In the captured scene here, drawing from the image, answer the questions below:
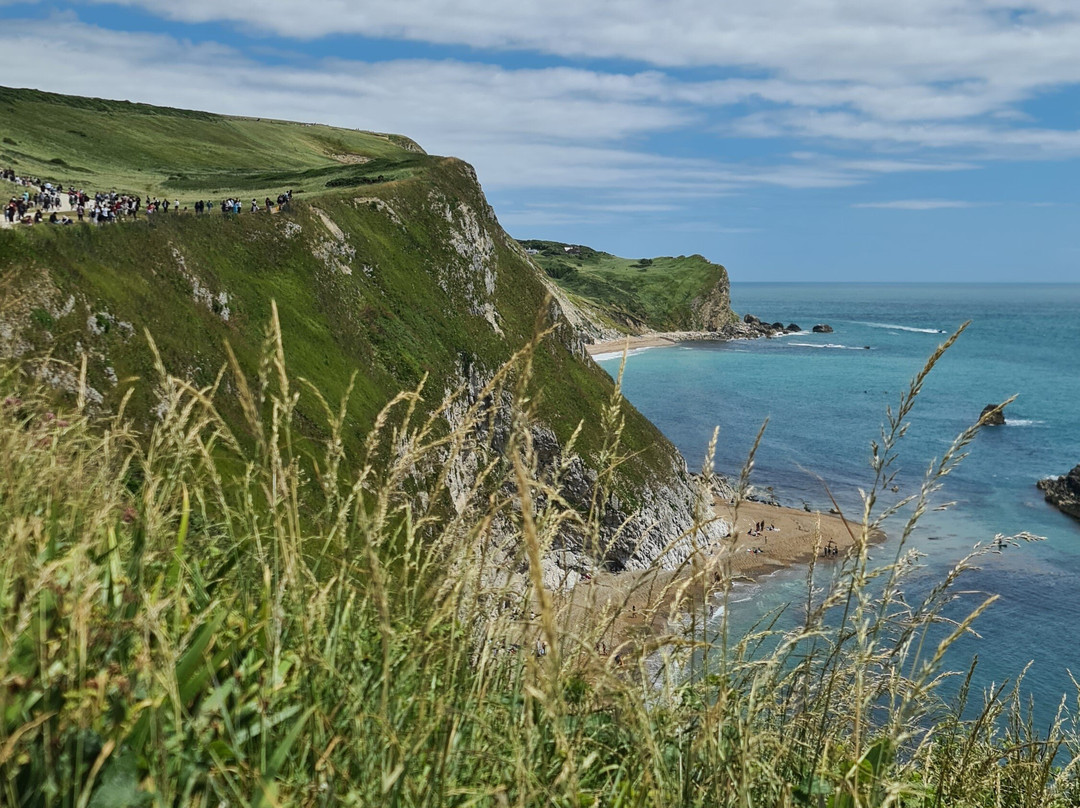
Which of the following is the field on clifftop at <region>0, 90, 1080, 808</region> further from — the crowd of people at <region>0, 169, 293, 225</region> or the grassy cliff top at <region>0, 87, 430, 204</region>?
the grassy cliff top at <region>0, 87, 430, 204</region>

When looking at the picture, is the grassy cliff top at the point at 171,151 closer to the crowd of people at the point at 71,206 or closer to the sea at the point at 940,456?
the crowd of people at the point at 71,206

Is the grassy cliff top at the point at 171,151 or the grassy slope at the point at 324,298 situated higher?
the grassy cliff top at the point at 171,151

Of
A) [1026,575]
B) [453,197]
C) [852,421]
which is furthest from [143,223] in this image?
[852,421]

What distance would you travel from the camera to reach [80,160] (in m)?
102

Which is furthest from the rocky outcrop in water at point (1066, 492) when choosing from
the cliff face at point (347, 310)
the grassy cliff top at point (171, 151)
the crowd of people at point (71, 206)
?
the crowd of people at point (71, 206)

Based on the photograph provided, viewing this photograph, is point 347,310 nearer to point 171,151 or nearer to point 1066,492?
point 1066,492

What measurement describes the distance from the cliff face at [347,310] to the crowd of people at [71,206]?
6.58 feet

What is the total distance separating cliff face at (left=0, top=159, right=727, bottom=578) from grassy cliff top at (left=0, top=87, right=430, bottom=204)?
49.2 feet

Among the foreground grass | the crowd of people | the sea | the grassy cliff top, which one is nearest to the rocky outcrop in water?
the sea

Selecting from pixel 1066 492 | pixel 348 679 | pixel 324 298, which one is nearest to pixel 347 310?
pixel 324 298

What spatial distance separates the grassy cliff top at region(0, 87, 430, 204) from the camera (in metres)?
84.5

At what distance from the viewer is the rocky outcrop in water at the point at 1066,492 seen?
249 feet

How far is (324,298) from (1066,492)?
225 feet

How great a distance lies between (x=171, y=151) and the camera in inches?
5059
